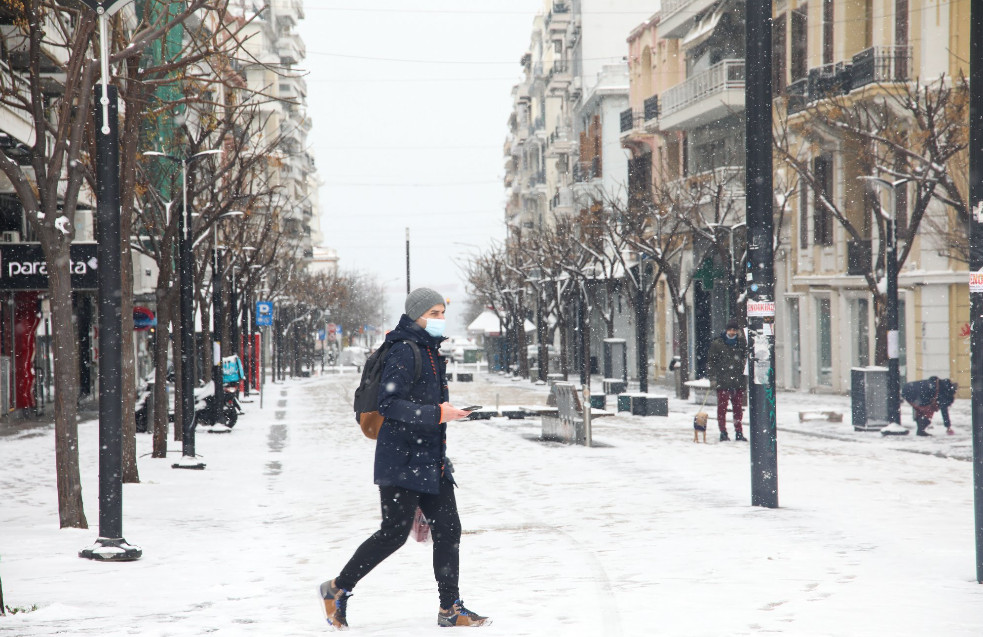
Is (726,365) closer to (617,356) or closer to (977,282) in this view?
(977,282)

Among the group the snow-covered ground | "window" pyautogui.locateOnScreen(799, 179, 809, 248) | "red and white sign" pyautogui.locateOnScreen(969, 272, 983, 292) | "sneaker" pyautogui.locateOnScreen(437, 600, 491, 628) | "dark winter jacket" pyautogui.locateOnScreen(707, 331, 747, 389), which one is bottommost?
the snow-covered ground

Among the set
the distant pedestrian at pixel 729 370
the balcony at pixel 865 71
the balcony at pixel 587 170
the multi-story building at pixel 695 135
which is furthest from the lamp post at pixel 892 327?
the balcony at pixel 587 170

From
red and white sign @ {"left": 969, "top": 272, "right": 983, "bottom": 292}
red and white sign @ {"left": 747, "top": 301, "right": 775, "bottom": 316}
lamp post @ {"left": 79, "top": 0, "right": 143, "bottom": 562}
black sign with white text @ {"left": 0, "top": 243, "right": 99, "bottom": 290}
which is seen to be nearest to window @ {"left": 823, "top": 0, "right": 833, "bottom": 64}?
black sign with white text @ {"left": 0, "top": 243, "right": 99, "bottom": 290}

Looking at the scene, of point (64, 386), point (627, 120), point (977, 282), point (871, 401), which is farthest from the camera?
point (627, 120)

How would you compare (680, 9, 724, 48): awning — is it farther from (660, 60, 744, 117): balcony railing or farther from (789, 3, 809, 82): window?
(789, 3, 809, 82): window

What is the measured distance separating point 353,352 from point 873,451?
73.5m

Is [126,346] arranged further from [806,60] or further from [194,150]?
[806,60]

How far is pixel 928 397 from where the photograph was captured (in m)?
19.4

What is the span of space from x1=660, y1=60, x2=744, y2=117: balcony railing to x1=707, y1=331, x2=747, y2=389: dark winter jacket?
20.1 meters

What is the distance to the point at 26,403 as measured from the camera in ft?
103

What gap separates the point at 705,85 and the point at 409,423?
3548 cm

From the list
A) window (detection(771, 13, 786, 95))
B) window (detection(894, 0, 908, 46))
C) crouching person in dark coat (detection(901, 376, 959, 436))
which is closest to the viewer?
crouching person in dark coat (detection(901, 376, 959, 436))

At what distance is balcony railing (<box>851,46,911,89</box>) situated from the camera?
30.0 m

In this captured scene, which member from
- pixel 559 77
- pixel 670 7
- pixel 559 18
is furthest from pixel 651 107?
pixel 559 18
